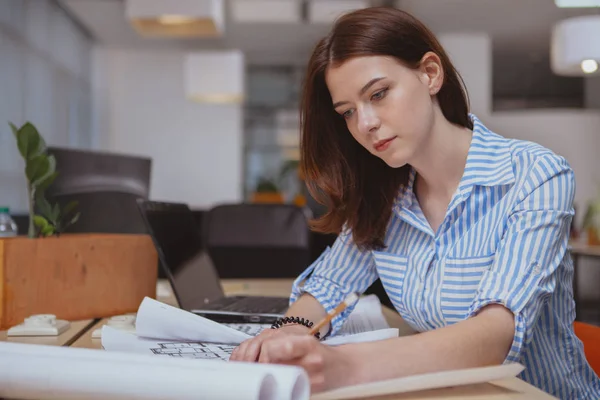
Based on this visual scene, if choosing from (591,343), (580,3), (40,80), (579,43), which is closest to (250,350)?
(591,343)

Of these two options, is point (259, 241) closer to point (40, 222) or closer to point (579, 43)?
point (40, 222)

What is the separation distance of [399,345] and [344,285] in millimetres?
578

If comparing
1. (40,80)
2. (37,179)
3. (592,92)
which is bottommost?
(37,179)

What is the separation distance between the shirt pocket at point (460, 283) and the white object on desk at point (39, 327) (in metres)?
0.69

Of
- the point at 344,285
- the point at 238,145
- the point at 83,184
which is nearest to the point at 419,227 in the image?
the point at 344,285

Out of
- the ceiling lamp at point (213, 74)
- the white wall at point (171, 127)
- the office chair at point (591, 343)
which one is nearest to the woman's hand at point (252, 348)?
the office chair at point (591, 343)

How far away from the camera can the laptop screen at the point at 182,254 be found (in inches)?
53.5

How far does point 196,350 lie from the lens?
35.3 inches

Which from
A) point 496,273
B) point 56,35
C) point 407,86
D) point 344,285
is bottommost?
point 344,285

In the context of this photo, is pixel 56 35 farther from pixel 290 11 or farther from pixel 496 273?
pixel 496 273

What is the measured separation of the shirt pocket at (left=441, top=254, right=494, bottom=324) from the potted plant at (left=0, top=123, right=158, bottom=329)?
0.69 m

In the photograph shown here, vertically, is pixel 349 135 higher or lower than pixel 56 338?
higher

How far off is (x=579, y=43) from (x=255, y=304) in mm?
3669

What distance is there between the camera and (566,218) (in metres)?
1.01
